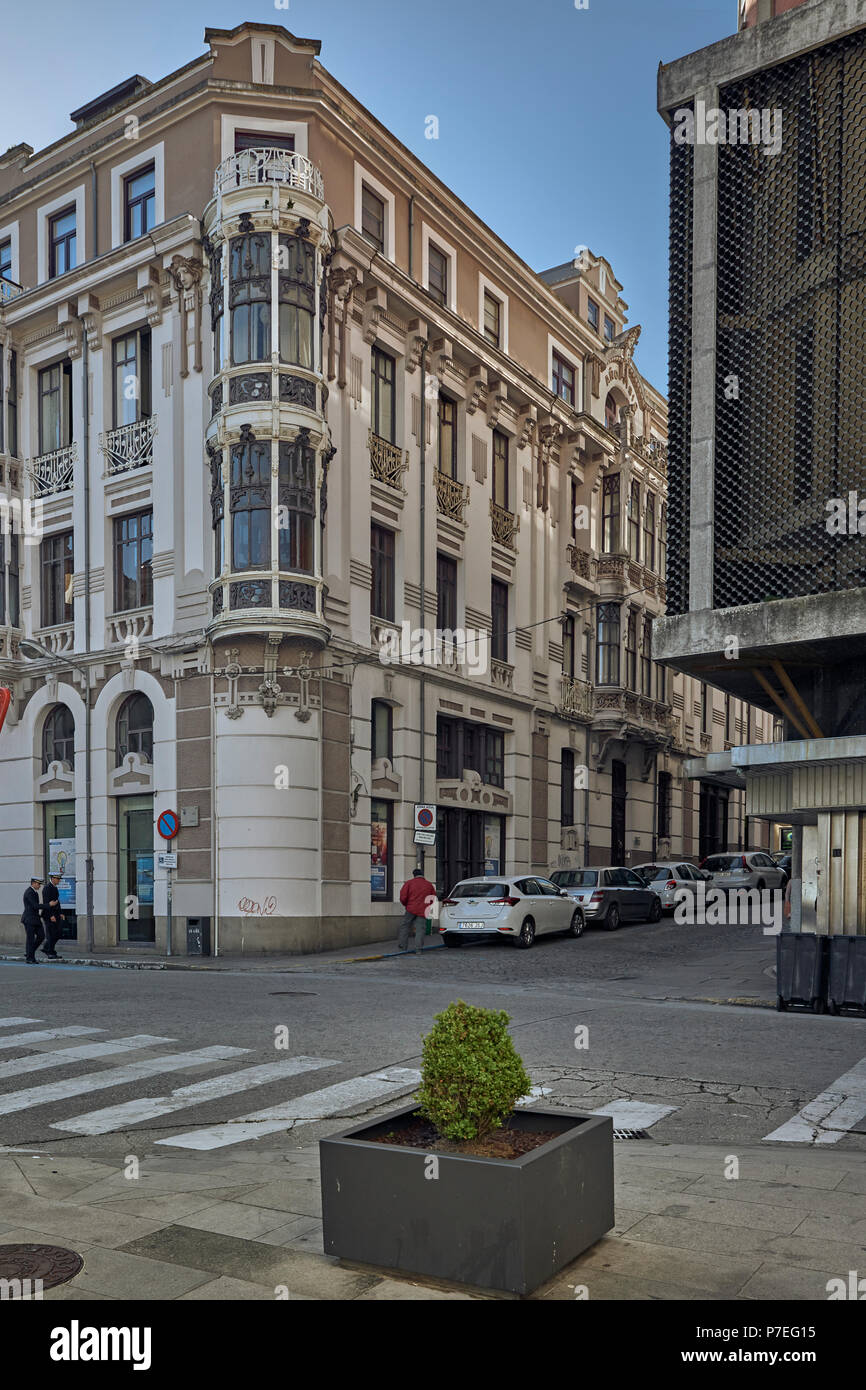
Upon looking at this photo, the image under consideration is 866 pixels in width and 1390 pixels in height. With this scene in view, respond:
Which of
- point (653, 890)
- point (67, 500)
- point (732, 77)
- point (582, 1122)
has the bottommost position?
point (653, 890)

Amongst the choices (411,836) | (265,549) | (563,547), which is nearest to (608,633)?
(563,547)

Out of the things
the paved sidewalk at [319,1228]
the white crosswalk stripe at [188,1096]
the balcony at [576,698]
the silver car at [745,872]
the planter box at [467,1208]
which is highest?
the balcony at [576,698]

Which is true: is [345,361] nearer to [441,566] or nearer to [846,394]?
[441,566]

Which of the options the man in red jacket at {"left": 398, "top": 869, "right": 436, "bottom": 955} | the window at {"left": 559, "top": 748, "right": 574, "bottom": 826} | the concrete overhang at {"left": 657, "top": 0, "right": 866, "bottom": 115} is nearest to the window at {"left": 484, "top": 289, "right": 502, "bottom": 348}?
the window at {"left": 559, "top": 748, "right": 574, "bottom": 826}

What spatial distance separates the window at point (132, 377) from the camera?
2812 centimetres

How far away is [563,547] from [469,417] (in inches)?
263

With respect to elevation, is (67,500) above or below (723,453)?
above

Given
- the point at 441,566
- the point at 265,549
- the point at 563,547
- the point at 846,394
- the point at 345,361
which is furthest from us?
the point at 563,547

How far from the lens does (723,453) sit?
14.9 meters

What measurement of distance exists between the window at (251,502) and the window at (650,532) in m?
21.9

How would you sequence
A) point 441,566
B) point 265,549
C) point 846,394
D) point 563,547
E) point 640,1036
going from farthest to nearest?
point 563,547 < point 441,566 < point 265,549 < point 846,394 < point 640,1036

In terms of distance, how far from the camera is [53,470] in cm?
3008

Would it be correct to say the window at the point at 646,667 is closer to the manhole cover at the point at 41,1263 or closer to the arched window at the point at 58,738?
the arched window at the point at 58,738

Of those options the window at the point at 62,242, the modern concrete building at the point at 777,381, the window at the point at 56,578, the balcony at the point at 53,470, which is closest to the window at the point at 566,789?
the window at the point at 56,578
